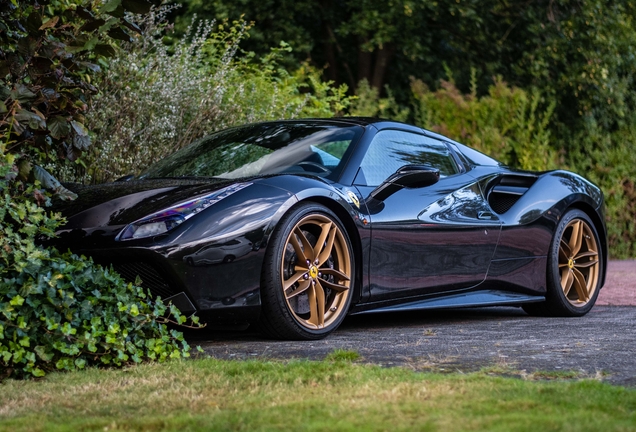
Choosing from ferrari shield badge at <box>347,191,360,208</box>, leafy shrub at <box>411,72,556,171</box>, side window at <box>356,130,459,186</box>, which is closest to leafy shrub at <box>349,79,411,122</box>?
leafy shrub at <box>411,72,556,171</box>

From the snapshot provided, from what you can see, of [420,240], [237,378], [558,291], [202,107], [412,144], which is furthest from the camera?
[202,107]

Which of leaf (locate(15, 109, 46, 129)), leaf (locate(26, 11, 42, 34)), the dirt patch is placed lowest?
the dirt patch

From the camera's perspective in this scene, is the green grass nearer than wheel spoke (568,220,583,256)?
Yes

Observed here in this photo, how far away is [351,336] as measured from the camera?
5531 mm

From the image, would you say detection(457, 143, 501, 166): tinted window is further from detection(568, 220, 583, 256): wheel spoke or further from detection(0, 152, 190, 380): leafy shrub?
detection(0, 152, 190, 380): leafy shrub

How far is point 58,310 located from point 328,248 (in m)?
1.57

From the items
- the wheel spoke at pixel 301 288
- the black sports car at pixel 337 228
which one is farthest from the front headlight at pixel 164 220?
the wheel spoke at pixel 301 288

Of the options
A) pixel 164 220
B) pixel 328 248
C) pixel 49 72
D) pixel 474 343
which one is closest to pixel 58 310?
pixel 164 220

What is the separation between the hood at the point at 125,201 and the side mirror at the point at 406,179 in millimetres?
974

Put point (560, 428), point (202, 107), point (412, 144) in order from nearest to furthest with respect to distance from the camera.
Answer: point (560, 428) → point (412, 144) → point (202, 107)

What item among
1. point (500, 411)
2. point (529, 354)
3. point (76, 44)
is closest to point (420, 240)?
point (529, 354)

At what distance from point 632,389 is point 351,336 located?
216cm

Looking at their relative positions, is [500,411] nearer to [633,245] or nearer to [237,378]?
[237,378]

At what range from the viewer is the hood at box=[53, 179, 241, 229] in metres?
4.89
